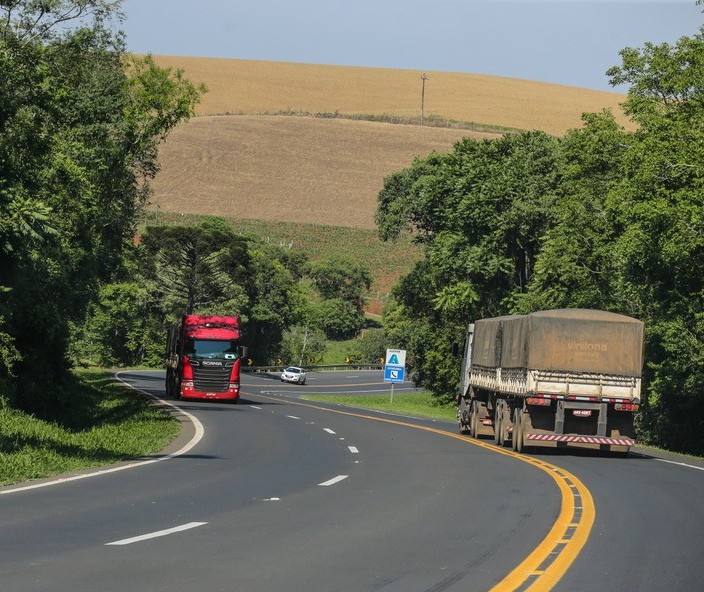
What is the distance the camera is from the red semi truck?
1999 inches

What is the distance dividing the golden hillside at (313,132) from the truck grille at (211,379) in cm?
8668

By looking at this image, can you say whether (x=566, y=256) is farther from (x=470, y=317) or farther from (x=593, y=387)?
(x=593, y=387)

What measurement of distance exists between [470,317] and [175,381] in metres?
20.0

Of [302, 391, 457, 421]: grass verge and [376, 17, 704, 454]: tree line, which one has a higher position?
[376, 17, 704, 454]: tree line

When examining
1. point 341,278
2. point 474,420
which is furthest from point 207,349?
point 341,278

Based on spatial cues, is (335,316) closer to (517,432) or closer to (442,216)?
(442,216)

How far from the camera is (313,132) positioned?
526 ft

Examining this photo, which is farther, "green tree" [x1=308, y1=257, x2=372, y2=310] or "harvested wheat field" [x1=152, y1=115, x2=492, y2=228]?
"harvested wheat field" [x1=152, y1=115, x2=492, y2=228]

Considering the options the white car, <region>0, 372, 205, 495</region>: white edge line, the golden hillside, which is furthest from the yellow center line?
the golden hillside

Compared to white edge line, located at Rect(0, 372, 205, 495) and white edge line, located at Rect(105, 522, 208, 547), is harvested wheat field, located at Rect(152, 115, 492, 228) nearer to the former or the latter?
white edge line, located at Rect(0, 372, 205, 495)

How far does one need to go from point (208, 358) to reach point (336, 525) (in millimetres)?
37881

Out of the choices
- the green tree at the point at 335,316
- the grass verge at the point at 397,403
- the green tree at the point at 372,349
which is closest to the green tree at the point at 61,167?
the grass verge at the point at 397,403

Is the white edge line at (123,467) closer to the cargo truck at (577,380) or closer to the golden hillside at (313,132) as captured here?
the cargo truck at (577,380)

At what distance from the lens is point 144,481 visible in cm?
1772
